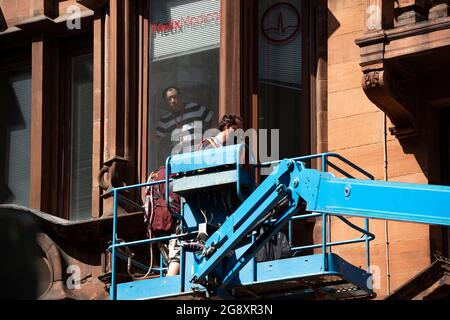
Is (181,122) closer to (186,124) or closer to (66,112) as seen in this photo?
(186,124)

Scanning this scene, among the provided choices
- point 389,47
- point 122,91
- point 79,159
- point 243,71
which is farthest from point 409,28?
point 79,159

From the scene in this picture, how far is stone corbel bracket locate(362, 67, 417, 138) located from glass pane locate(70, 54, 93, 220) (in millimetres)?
5833

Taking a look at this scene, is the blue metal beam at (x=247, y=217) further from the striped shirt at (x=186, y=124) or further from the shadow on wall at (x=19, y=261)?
the shadow on wall at (x=19, y=261)

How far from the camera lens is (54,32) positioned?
30.7 metres

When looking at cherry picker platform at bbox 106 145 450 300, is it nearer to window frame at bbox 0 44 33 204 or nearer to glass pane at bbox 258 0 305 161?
glass pane at bbox 258 0 305 161

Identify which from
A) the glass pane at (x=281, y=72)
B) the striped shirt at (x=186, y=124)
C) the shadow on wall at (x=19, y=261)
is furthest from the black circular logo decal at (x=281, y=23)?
the shadow on wall at (x=19, y=261)

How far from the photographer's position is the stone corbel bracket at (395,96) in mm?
25422

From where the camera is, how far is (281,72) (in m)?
27.8

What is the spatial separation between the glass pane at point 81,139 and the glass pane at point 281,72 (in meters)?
3.67

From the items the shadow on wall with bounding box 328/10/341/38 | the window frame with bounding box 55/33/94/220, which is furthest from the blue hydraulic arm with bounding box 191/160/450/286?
the window frame with bounding box 55/33/94/220

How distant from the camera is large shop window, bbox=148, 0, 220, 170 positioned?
91.4ft

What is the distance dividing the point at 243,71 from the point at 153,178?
2.26m

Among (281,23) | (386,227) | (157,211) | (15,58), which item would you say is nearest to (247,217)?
(157,211)
